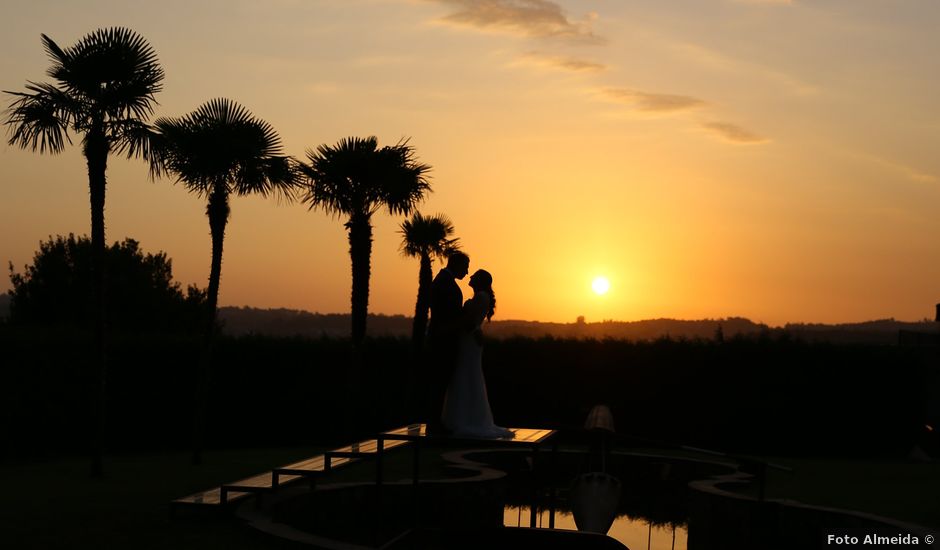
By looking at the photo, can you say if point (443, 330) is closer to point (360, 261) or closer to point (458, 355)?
point (458, 355)

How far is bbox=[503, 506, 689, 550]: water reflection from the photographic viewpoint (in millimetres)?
16266

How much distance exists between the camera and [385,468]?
69.5 feet

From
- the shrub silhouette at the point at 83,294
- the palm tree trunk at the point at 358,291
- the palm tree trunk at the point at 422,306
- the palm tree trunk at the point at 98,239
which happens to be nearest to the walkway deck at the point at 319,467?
the palm tree trunk at the point at 98,239

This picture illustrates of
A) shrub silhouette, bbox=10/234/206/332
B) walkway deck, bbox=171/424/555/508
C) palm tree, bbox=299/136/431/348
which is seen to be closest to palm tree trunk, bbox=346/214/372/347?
palm tree, bbox=299/136/431/348

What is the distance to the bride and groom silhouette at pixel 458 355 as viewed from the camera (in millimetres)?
12141

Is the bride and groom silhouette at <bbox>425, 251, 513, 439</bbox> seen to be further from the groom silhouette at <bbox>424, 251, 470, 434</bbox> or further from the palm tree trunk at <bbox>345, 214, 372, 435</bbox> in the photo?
the palm tree trunk at <bbox>345, 214, 372, 435</bbox>

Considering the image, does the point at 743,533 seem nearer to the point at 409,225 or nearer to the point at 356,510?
the point at 356,510

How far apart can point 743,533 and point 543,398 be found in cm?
1500

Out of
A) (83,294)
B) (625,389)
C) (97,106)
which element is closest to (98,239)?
(97,106)

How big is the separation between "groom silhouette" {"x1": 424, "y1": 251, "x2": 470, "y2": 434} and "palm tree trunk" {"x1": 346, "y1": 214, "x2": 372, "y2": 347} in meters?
15.6

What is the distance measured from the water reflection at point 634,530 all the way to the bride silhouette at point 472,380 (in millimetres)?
3968

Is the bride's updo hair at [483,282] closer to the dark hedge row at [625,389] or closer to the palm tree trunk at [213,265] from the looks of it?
the palm tree trunk at [213,265]

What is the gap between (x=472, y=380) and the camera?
41.2 feet

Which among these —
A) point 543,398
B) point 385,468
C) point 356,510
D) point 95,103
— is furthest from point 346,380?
point 356,510
